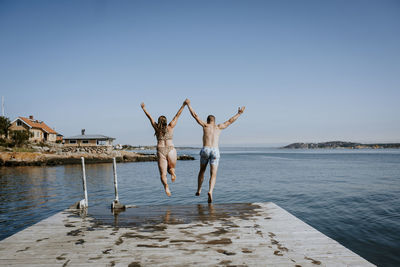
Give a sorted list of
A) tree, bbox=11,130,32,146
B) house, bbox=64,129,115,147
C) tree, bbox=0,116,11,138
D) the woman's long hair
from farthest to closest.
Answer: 1. house, bbox=64,129,115,147
2. tree, bbox=0,116,11,138
3. tree, bbox=11,130,32,146
4. the woman's long hair

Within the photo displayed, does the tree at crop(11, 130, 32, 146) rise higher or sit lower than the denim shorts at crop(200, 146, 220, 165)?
higher

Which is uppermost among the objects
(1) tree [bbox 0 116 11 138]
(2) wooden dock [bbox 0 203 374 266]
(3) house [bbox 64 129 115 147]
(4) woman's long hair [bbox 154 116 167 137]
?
(1) tree [bbox 0 116 11 138]

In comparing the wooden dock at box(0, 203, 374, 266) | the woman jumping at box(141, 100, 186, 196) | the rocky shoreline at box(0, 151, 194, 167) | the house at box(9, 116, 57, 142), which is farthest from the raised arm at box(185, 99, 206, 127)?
the house at box(9, 116, 57, 142)

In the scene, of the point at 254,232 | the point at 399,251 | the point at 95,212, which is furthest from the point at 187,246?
the point at 399,251

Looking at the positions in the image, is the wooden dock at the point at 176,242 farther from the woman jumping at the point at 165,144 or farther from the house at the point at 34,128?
the house at the point at 34,128

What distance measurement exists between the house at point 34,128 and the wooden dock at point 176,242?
7028 centimetres

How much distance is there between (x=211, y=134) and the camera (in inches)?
329

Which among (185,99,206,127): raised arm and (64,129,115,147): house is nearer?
(185,99,206,127): raised arm

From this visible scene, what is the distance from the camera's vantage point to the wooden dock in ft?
15.8

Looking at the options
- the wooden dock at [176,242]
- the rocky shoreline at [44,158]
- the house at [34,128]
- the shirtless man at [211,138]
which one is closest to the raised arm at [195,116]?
the shirtless man at [211,138]

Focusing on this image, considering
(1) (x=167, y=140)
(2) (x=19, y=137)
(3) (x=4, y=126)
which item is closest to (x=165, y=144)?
(1) (x=167, y=140)

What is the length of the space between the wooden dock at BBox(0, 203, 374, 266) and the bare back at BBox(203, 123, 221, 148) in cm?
221

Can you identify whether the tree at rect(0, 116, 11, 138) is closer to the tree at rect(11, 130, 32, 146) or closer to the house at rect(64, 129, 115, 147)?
the tree at rect(11, 130, 32, 146)

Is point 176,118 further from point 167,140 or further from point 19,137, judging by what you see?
point 19,137
